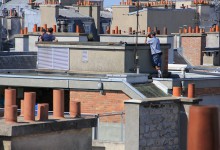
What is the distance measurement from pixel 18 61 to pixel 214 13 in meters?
35.7

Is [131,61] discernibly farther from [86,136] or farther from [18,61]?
[86,136]

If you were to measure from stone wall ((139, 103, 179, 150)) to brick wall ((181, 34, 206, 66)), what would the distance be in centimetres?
2492

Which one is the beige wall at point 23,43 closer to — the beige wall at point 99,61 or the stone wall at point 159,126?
the beige wall at point 99,61

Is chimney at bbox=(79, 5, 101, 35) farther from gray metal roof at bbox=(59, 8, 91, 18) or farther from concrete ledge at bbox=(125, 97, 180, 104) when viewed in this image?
concrete ledge at bbox=(125, 97, 180, 104)

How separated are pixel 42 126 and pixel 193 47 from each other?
33853 mm

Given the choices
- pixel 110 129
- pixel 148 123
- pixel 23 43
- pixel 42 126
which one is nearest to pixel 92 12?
pixel 23 43

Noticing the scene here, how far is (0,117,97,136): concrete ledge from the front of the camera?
36.5 ft

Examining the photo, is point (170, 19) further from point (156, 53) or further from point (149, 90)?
point (149, 90)

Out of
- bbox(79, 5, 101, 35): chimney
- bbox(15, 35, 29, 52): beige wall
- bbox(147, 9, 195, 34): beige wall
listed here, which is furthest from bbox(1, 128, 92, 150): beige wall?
bbox(79, 5, 101, 35): chimney

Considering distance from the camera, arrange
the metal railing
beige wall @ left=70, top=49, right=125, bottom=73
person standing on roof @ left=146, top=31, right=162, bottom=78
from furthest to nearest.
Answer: person standing on roof @ left=146, top=31, right=162, bottom=78
beige wall @ left=70, top=49, right=125, bottom=73
the metal railing

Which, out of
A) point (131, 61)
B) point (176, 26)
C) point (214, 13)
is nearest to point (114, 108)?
point (131, 61)

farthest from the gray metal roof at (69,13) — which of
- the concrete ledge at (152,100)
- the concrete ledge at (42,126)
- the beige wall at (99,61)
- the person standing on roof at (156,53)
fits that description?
the concrete ledge at (42,126)

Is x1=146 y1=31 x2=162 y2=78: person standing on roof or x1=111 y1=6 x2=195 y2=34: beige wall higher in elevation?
x1=111 y1=6 x2=195 y2=34: beige wall

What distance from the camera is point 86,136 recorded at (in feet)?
44.7
